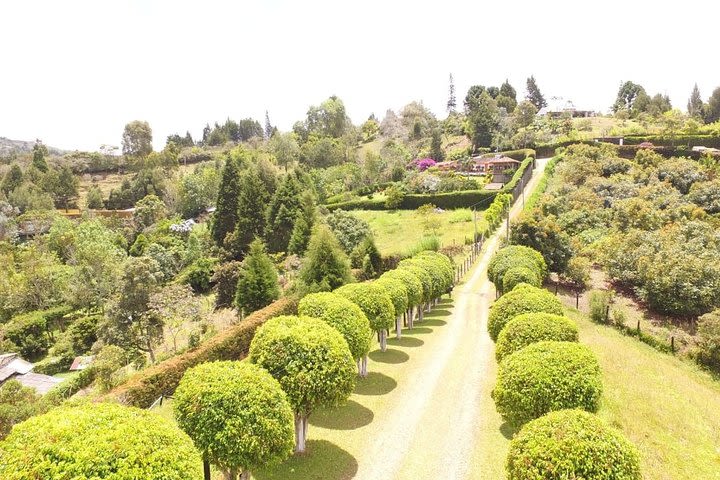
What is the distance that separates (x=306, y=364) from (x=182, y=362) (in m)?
10.0

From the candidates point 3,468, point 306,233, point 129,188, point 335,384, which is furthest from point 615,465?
point 129,188

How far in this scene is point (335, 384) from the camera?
51.1ft

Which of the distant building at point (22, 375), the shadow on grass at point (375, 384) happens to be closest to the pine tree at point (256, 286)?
the shadow on grass at point (375, 384)

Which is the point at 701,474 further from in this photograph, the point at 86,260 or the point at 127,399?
the point at 86,260

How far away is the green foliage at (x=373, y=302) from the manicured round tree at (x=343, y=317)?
86.1 inches

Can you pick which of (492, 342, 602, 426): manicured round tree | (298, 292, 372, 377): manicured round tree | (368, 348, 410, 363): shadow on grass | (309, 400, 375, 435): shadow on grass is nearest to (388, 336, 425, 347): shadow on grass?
(368, 348, 410, 363): shadow on grass

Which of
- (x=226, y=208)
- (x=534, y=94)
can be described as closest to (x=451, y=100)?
(x=534, y=94)

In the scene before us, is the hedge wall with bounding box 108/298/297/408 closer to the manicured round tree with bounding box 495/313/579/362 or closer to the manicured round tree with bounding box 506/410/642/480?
the manicured round tree with bounding box 495/313/579/362

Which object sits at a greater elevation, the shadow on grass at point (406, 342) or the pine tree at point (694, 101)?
the pine tree at point (694, 101)

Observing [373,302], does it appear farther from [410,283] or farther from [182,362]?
[182,362]

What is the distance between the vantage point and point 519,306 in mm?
21500

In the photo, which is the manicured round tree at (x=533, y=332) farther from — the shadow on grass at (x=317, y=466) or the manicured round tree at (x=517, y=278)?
the manicured round tree at (x=517, y=278)

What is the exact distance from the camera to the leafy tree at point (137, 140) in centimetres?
13212

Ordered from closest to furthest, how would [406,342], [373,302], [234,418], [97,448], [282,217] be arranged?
[97,448], [234,418], [373,302], [406,342], [282,217]
